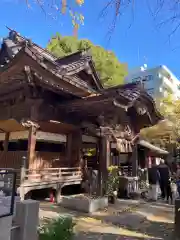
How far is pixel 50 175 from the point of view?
10562 mm

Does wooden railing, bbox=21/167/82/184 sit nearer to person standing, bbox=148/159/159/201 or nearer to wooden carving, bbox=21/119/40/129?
wooden carving, bbox=21/119/40/129

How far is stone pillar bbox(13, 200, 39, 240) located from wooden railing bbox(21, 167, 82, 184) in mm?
5813

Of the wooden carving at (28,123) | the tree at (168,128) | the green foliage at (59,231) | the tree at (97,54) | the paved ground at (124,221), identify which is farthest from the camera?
the tree at (97,54)

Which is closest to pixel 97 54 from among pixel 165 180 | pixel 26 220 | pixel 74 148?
pixel 74 148

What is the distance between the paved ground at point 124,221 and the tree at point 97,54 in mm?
15819

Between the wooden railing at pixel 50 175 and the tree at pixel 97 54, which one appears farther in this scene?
the tree at pixel 97 54

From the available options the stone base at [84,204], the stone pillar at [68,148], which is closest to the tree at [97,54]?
the stone pillar at [68,148]

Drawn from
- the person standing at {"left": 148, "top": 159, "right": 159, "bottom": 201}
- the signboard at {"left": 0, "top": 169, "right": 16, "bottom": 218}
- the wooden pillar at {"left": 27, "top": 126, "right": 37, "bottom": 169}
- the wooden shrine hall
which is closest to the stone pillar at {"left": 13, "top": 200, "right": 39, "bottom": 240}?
the signboard at {"left": 0, "top": 169, "right": 16, "bottom": 218}

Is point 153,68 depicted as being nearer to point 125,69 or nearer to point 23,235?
point 125,69

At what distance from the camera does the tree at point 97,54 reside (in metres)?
23.3

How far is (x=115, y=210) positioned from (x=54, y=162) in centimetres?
436

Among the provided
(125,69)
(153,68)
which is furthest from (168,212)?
(153,68)

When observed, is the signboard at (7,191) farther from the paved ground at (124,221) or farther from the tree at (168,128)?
the tree at (168,128)

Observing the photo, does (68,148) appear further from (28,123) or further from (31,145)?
(28,123)
